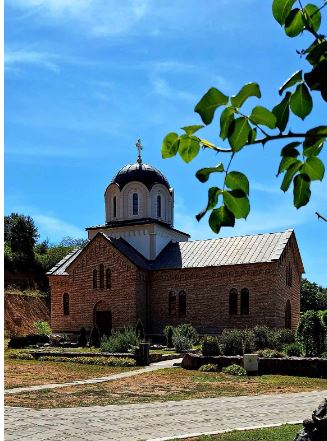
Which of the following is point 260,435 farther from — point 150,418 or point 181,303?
point 181,303

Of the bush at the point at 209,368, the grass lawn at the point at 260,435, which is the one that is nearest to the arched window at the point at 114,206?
the bush at the point at 209,368

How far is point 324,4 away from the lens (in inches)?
45.6

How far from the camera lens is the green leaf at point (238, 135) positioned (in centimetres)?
105

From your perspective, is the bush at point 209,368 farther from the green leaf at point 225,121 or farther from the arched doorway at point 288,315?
the green leaf at point 225,121

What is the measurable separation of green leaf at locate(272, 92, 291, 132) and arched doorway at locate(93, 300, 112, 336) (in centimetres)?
3238

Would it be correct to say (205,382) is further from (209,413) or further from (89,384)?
(209,413)

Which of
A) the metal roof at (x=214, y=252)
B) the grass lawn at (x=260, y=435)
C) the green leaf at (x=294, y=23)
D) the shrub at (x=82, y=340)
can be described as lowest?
the shrub at (x=82, y=340)

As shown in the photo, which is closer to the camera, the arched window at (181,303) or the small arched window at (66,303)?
the arched window at (181,303)

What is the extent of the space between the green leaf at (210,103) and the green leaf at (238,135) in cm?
6

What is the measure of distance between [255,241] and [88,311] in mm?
10734

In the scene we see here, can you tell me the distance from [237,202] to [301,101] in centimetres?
23

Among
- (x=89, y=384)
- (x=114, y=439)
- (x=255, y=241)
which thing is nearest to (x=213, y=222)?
(x=114, y=439)

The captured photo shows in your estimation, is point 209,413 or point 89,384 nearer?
point 209,413

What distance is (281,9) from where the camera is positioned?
1.12 m
